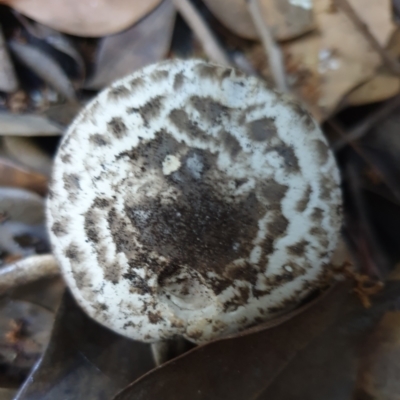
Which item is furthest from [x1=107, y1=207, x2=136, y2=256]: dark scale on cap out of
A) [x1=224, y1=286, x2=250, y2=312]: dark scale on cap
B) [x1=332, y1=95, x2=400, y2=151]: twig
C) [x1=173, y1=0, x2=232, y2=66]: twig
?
[x1=332, y1=95, x2=400, y2=151]: twig

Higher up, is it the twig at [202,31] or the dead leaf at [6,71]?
the twig at [202,31]

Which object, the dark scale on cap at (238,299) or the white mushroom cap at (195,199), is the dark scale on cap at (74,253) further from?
the dark scale on cap at (238,299)

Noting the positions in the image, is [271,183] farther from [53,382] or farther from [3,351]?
[3,351]

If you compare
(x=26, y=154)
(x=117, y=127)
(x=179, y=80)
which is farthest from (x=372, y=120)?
(x=26, y=154)

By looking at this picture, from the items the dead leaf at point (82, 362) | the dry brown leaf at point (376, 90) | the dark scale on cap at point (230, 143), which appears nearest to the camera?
the dark scale on cap at point (230, 143)

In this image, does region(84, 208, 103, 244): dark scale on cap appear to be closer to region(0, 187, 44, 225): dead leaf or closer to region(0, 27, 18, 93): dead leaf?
region(0, 187, 44, 225): dead leaf

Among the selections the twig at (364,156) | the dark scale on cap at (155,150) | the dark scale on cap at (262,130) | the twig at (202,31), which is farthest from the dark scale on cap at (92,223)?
the twig at (364,156)

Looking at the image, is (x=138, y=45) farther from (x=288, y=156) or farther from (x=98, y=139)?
(x=288, y=156)
